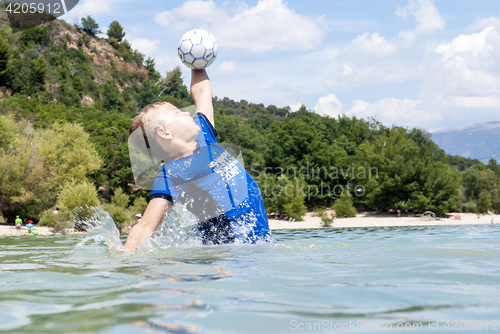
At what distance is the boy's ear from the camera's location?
3.86 metres

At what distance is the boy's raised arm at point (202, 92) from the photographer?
4434 millimetres

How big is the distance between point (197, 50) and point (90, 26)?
137295 millimetres

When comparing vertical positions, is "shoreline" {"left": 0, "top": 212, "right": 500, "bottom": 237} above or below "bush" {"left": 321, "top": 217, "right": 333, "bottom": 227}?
below

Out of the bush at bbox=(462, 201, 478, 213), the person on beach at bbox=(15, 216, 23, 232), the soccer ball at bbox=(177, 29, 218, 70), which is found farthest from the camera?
the bush at bbox=(462, 201, 478, 213)

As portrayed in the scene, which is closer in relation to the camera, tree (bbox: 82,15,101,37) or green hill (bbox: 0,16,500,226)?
green hill (bbox: 0,16,500,226)

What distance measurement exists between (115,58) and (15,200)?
105852mm

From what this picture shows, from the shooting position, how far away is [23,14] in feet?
340

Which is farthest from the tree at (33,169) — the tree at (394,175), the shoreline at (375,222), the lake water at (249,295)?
the tree at (394,175)

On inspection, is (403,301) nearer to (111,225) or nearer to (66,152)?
(111,225)

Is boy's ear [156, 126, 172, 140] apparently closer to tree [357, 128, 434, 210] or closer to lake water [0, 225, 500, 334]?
lake water [0, 225, 500, 334]

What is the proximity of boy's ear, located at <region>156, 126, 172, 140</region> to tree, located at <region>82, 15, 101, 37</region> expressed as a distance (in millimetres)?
137174

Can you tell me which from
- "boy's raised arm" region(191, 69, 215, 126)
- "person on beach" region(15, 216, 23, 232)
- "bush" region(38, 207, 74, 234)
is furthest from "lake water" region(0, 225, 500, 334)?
"person on beach" region(15, 216, 23, 232)

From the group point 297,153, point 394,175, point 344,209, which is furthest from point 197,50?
point 297,153

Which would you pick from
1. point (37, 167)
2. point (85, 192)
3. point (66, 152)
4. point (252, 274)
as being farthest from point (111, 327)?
point (66, 152)
